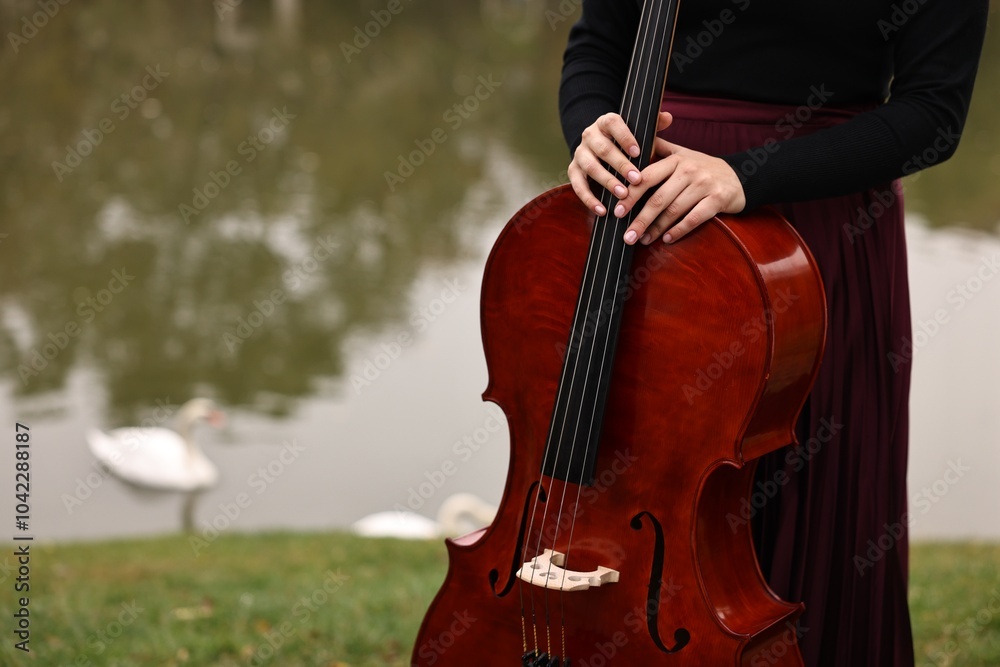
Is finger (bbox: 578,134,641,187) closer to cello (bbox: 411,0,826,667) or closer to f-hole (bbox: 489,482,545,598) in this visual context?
cello (bbox: 411,0,826,667)

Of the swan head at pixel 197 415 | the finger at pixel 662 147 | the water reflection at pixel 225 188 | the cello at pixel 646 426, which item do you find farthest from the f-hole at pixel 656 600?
the water reflection at pixel 225 188

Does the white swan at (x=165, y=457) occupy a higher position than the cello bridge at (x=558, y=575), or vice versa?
the white swan at (x=165, y=457)

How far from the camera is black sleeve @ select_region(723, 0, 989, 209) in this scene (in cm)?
139

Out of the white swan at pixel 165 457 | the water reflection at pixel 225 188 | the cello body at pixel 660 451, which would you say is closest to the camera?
the cello body at pixel 660 451

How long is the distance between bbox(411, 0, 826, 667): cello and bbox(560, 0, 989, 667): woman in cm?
7

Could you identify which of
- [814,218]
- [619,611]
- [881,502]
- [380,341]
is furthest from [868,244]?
[380,341]

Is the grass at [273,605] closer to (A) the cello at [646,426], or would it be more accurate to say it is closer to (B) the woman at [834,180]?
(B) the woman at [834,180]

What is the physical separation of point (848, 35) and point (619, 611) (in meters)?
0.86

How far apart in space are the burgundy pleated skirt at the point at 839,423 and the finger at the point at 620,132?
19cm

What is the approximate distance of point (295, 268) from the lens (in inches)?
304

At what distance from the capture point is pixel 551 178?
9.06 m

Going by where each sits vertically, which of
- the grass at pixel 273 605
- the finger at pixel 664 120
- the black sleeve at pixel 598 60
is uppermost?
the black sleeve at pixel 598 60

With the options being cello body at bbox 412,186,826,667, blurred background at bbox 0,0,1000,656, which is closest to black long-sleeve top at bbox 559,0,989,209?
cello body at bbox 412,186,826,667

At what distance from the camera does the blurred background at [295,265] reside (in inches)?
211
